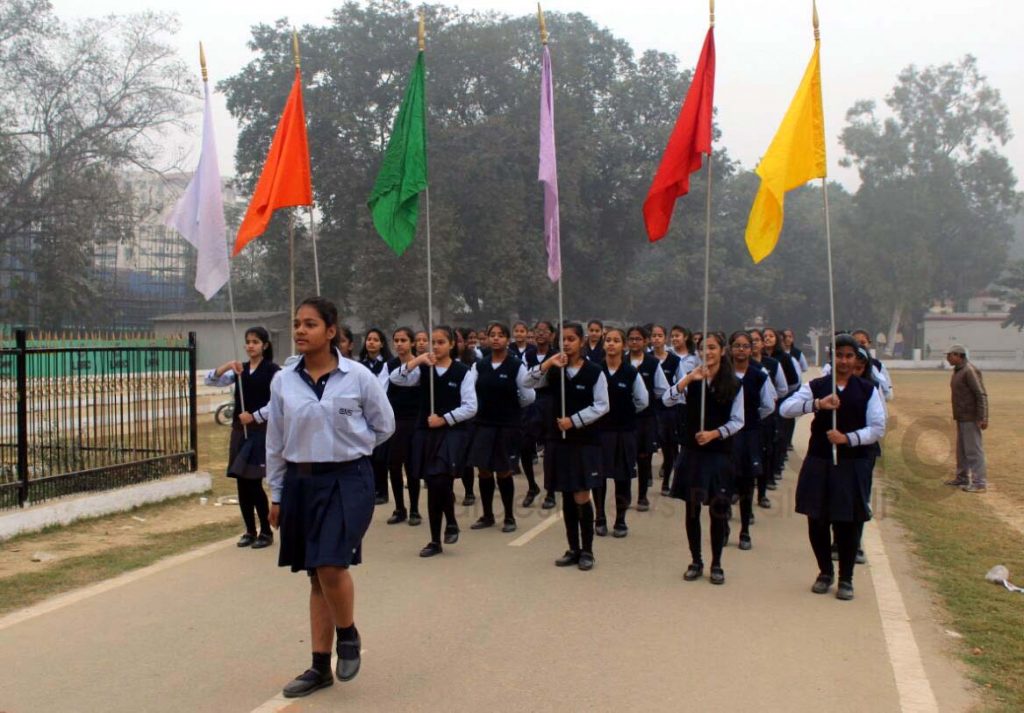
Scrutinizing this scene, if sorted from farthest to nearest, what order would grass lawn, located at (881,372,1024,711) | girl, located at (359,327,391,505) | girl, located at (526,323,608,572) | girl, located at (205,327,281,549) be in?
girl, located at (359,327,391,505) → girl, located at (205,327,281,549) → girl, located at (526,323,608,572) → grass lawn, located at (881,372,1024,711)

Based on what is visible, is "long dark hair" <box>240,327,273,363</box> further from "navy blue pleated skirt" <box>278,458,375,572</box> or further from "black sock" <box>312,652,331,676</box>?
"black sock" <box>312,652,331,676</box>

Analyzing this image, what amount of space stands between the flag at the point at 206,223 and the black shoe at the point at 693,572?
183 inches

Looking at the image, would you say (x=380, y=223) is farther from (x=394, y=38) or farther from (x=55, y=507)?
(x=394, y=38)

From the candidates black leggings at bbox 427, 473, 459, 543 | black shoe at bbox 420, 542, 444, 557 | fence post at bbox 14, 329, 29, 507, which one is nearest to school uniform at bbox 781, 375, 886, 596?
black leggings at bbox 427, 473, 459, 543

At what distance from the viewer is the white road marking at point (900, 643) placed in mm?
4625

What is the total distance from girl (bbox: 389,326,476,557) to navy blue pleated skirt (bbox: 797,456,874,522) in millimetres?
2635

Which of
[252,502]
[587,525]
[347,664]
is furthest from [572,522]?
[347,664]

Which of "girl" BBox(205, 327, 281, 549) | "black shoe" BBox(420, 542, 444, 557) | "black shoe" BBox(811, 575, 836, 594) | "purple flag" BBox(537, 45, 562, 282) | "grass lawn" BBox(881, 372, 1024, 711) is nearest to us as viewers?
"grass lawn" BBox(881, 372, 1024, 711)

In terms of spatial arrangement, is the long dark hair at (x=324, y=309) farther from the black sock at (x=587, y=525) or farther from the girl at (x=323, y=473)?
the black sock at (x=587, y=525)

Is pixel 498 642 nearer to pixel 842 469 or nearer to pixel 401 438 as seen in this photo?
pixel 842 469

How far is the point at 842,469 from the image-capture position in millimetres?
6492

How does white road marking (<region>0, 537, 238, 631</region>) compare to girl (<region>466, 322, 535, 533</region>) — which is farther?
girl (<region>466, 322, 535, 533</region>)

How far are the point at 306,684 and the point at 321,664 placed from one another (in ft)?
0.40

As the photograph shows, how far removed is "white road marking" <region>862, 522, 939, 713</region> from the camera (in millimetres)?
4625
